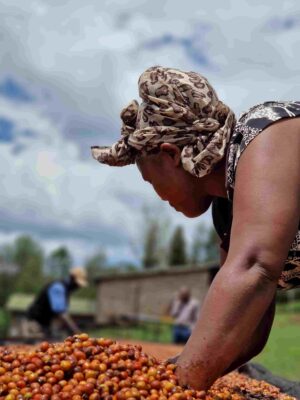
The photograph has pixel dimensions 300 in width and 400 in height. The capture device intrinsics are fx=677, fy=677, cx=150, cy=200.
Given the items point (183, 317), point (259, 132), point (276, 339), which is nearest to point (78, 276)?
point (183, 317)

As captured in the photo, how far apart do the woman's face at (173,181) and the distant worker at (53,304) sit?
7.41 meters

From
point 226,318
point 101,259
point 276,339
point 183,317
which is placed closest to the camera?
point 226,318

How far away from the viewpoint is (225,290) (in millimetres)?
1997

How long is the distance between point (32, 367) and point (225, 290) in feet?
2.17

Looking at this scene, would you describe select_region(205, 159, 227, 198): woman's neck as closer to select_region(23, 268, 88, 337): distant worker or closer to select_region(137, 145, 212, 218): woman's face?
select_region(137, 145, 212, 218): woman's face

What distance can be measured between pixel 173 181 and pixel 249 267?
568 millimetres

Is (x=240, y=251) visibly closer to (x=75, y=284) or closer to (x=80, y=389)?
(x=80, y=389)

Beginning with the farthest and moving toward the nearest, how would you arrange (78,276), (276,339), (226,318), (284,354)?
(276,339)
(284,354)
(78,276)
(226,318)

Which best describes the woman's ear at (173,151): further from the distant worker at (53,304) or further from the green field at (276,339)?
the green field at (276,339)

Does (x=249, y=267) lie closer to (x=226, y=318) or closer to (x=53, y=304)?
(x=226, y=318)

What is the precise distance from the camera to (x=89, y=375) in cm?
206

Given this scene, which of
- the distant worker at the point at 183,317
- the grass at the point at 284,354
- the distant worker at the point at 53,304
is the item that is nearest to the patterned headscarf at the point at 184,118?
the distant worker at the point at 53,304

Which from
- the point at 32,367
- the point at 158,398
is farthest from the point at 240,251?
the point at 32,367

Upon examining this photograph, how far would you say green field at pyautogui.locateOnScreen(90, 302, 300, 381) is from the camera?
12.5 meters
